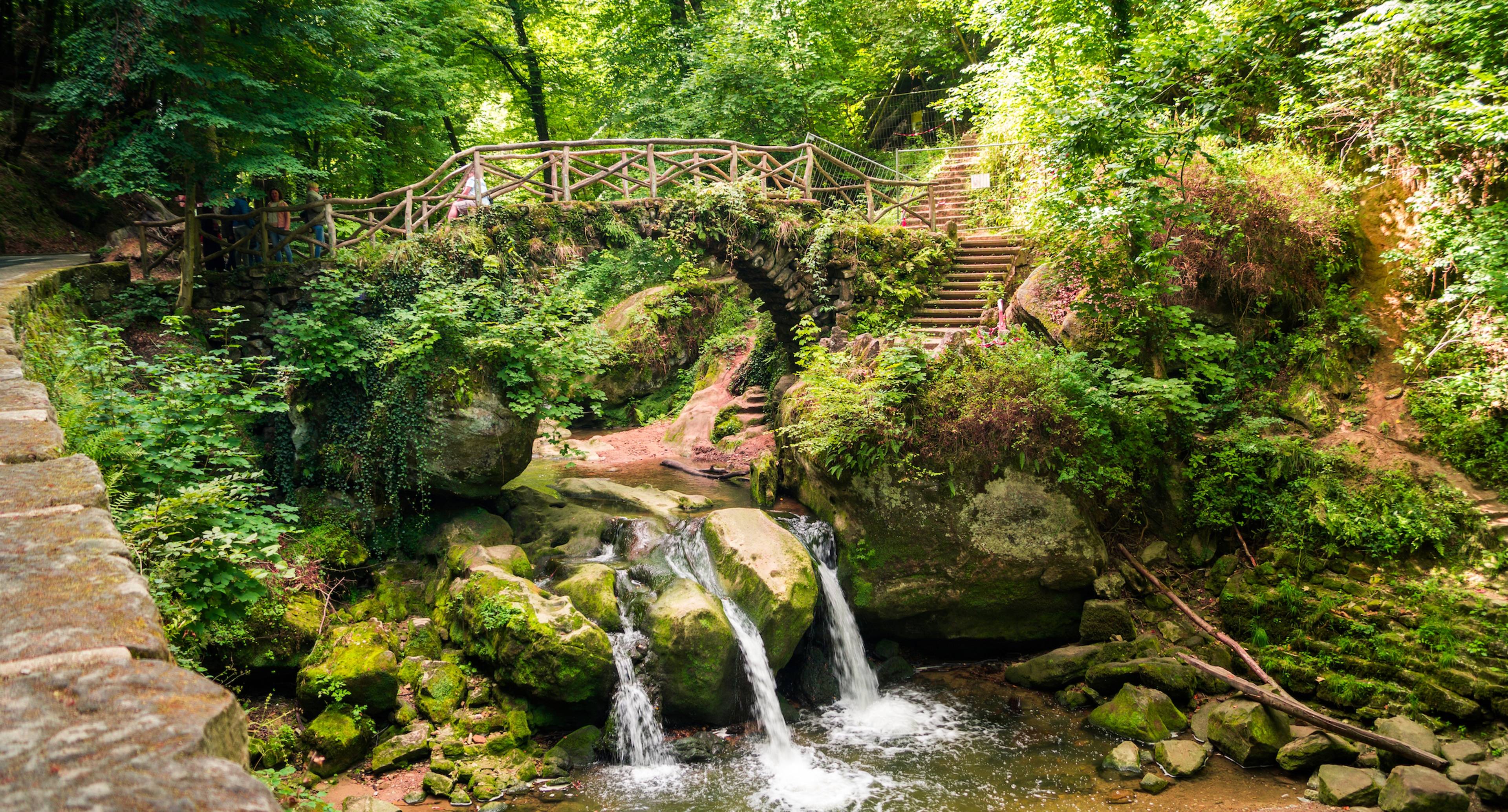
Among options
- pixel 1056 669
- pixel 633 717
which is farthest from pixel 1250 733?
pixel 633 717

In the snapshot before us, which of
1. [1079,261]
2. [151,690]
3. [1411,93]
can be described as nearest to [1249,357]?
[1079,261]

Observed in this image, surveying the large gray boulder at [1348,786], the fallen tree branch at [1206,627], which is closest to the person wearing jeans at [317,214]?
the fallen tree branch at [1206,627]

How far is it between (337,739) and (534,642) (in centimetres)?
175

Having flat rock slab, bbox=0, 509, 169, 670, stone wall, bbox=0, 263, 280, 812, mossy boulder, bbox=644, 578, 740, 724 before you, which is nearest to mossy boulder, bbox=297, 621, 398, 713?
mossy boulder, bbox=644, 578, 740, 724

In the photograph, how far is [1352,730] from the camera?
6.52 metres

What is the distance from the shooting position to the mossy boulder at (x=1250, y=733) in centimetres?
669

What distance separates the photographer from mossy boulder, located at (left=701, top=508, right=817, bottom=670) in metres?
8.00

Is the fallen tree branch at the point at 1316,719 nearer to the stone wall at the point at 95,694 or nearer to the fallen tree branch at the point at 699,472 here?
the fallen tree branch at the point at 699,472

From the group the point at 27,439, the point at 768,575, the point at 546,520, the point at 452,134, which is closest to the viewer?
the point at 27,439

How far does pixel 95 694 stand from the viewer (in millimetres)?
1409

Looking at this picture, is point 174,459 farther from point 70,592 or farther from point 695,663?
point 695,663

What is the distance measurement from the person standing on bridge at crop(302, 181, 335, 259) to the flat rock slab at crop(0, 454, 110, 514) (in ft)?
28.1

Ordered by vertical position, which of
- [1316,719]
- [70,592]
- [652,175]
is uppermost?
[652,175]

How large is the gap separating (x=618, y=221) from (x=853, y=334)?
162 inches
